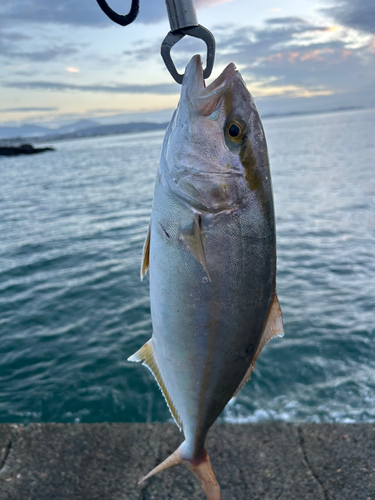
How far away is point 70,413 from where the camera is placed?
5422mm

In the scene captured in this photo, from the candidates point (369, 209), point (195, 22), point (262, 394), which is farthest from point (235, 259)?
point (369, 209)

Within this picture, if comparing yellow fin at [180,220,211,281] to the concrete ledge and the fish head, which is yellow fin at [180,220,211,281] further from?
the concrete ledge

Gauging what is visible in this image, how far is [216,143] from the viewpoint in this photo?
1.62 metres

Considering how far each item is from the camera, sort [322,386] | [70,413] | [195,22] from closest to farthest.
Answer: [195,22] → [70,413] → [322,386]

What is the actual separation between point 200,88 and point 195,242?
0.64 metres

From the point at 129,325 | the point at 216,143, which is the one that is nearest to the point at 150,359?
the point at 216,143

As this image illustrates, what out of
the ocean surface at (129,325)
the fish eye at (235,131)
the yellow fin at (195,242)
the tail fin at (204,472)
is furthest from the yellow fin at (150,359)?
the ocean surface at (129,325)

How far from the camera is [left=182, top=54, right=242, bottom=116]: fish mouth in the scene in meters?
1.62

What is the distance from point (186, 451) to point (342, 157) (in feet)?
123

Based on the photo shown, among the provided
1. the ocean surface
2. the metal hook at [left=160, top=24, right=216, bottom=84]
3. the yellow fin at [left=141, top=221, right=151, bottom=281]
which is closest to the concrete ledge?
the ocean surface

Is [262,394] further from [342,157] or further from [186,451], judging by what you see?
[342,157]

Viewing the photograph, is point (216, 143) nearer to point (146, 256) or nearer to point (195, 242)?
point (195, 242)

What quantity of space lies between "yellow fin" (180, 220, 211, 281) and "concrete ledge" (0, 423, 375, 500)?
2.42 m

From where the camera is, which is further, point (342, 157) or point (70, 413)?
point (342, 157)
